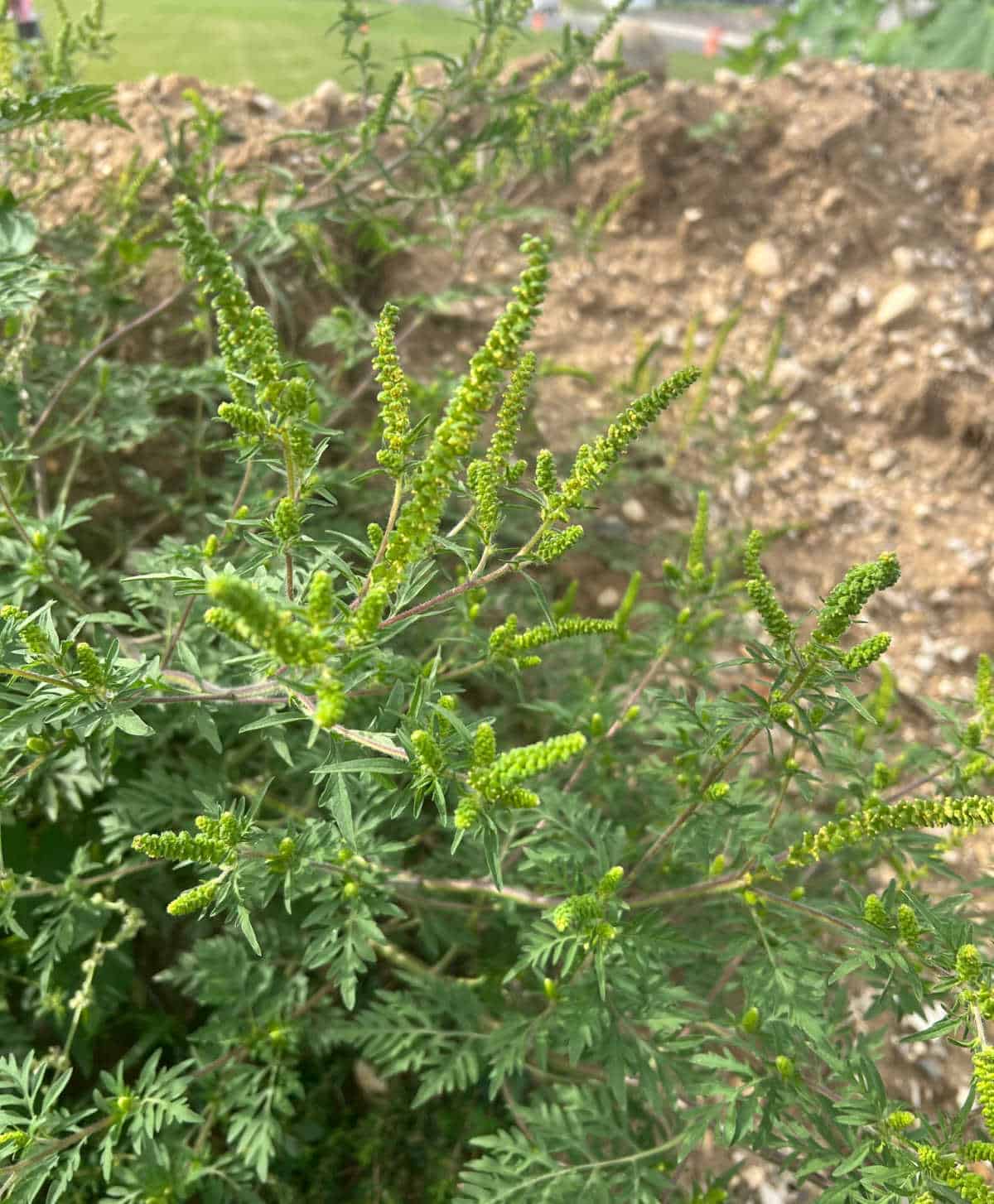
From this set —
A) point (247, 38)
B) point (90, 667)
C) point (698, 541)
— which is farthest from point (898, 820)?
point (247, 38)

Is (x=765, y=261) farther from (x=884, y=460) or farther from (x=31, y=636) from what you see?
(x=31, y=636)

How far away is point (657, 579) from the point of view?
338cm

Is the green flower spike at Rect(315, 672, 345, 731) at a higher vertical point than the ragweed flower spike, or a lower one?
lower

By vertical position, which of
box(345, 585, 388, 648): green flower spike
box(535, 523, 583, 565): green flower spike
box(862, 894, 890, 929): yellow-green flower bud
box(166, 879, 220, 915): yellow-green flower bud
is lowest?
box(862, 894, 890, 929): yellow-green flower bud

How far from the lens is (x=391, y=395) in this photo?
47.1 inches

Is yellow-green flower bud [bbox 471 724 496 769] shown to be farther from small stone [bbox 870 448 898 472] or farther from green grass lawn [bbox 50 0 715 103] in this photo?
small stone [bbox 870 448 898 472]

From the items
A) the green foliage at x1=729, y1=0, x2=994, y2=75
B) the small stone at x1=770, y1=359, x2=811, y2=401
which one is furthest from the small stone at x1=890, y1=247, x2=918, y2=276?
the green foliage at x1=729, y1=0, x2=994, y2=75

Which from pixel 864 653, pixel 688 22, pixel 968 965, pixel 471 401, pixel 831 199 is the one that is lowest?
pixel 968 965

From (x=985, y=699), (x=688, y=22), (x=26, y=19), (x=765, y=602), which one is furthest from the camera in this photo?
(x=688, y=22)

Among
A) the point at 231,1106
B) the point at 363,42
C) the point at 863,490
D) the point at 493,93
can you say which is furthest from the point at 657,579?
the point at 231,1106

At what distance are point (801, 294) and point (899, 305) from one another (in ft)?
1.51

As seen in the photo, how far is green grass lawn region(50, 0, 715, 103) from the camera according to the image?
9.45ft

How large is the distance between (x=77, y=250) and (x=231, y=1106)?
2.46 metres

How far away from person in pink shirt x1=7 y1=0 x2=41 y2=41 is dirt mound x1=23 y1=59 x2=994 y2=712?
436mm
